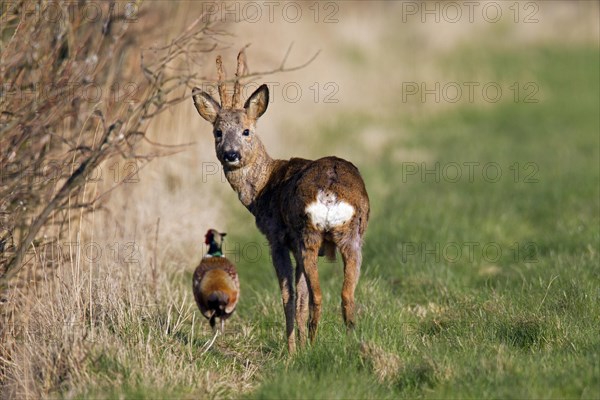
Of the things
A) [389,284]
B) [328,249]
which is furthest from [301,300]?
[389,284]

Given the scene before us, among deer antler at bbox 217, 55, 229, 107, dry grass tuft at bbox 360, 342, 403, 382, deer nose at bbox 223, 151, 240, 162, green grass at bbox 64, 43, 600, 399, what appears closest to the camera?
green grass at bbox 64, 43, 600, 399

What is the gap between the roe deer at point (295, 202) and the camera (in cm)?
596

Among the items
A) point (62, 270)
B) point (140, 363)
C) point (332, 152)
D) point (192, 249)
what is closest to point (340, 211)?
point (140, 363)

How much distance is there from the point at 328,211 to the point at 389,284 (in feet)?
8.18

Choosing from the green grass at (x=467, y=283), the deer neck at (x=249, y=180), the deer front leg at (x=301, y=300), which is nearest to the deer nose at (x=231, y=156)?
the deer neck at (x=249, y=180)

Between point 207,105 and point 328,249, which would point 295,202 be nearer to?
point 328,249

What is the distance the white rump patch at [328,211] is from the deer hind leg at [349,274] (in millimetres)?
166

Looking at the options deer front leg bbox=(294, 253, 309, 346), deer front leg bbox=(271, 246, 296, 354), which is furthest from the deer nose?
deer front leg bbox=(294, 253, 309, 346)

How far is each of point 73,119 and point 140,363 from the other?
387 cm

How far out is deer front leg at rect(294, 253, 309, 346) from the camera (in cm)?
641

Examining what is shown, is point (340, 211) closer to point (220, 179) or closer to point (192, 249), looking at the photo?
point (192, 249)

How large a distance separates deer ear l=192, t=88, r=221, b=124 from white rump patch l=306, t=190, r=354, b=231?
4.72ft

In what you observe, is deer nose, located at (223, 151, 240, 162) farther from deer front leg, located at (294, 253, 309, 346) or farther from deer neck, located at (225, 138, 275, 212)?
deer front leg, located at (294, 253, 309, 346)

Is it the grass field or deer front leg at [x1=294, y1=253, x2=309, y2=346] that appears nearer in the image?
the grass field
